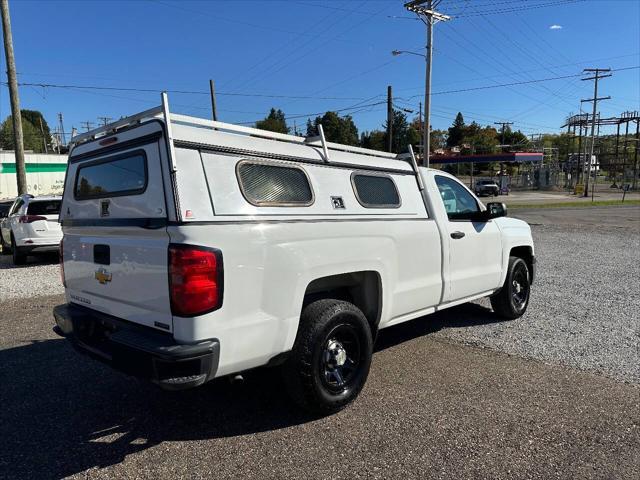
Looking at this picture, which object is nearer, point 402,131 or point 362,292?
point 362,292

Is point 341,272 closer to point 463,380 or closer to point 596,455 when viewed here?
point 463,380

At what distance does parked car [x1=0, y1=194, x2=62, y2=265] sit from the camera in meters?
10.5

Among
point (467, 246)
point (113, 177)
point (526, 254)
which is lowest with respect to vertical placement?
point (526, 254)

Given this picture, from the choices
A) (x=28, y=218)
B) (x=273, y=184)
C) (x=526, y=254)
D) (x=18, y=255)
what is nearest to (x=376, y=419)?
(x=273, y=184)

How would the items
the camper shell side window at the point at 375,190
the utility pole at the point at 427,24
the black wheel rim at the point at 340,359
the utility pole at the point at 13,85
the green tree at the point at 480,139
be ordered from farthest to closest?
the green tree at the point at 480,139 → the utility pole at the point at 427,24 → the utility pole at the point at 13,85 → the camper shell side window at the point at 375,190 → the black wheel rim at the point at 340,359

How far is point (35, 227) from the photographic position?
34.6ft

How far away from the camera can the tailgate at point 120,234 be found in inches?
119

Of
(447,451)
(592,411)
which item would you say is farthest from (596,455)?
(447,451)

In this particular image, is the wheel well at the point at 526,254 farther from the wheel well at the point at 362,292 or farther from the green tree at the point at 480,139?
the green tree at the point at 480,139

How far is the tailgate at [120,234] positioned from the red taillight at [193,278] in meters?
0.09

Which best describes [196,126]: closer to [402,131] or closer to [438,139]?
[402,131]

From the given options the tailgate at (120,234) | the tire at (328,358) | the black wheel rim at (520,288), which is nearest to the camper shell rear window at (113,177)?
the tailgate at (120,234)

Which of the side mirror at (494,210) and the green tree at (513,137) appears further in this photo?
the green tree at (513,137)

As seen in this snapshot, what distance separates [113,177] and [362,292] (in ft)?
7.21
